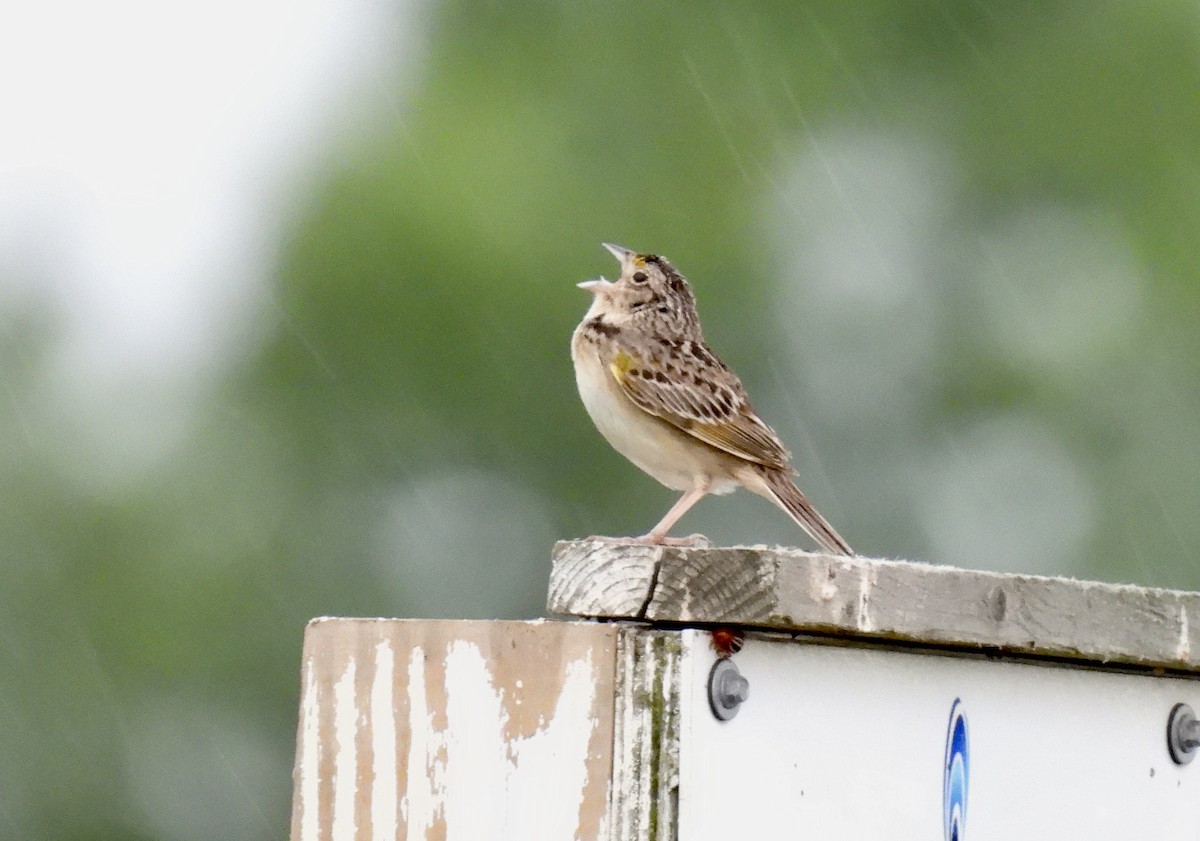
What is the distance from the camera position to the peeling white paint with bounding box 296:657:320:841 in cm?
416

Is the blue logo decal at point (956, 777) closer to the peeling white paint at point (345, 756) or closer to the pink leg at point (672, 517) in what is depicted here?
the pink leg at point (672, 517)

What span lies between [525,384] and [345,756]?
72.6 ft

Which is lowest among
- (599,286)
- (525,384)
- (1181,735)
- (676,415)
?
(1181,735)

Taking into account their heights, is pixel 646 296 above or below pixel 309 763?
above

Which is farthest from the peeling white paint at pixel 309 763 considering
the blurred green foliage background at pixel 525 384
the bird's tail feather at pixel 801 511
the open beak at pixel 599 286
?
the blurred green foliage background at pixel 525 384

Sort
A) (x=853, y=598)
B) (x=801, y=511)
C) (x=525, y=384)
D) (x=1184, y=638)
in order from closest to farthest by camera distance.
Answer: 1. (x=853, y=598)
2. (x=1184, y=638)
3. (x=801, y=511)
4. (x=525, y=384)

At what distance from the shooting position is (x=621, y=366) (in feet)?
19.5

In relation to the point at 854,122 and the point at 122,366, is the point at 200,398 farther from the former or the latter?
the point at 854,122

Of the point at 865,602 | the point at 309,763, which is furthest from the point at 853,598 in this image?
the point at 309,763

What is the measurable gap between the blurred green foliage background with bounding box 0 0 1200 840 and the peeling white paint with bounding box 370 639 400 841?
60.7 ft

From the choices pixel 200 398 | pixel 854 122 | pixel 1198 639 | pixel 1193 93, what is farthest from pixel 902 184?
pixel 1198 639

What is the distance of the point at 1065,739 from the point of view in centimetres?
425

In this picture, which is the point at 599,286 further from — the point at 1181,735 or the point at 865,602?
the point at 865,602

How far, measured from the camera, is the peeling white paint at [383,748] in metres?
3.98
